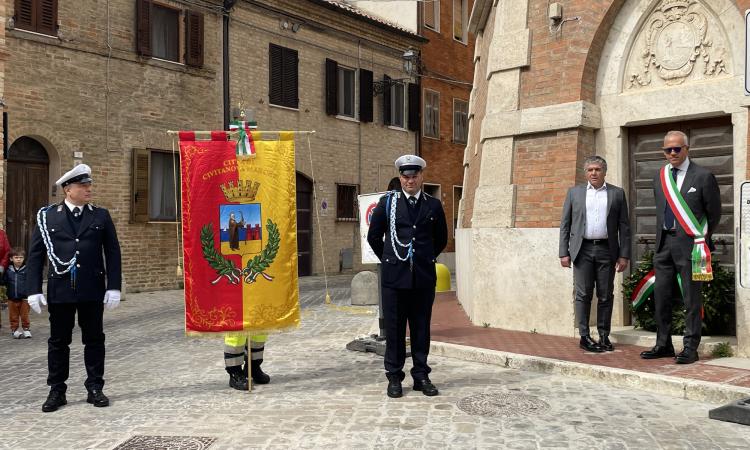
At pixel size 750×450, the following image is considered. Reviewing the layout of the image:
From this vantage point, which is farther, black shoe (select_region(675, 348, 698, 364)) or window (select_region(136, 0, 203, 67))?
window (select_region(136, 0, 203, 67))

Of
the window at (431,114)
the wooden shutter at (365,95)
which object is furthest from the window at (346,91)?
the window at (431,114)

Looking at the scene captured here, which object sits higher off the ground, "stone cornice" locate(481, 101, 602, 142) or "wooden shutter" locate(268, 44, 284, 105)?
"wooden shutter" locate(268, 44, 284, 105)

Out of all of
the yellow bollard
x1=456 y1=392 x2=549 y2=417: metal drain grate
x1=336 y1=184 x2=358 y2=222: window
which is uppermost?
x1=336 y1=184 x2=358 y2=222: window

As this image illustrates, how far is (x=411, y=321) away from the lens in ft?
19.6

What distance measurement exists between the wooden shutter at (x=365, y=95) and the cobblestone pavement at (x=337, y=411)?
48.1ft

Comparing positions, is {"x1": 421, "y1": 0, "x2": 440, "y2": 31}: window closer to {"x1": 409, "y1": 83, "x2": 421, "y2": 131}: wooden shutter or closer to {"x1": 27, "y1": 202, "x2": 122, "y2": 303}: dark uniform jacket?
{"x1": 409, "y1": 83, "x2": 421, "y2": 131}: wooden shutter

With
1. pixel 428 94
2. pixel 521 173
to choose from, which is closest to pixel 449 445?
pixel 521 173

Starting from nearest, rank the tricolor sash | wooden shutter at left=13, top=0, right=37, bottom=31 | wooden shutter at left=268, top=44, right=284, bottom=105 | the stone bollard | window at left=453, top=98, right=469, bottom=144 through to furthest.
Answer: the tricolor sash
the stone bollard
wooden shutter at left=13, top=0, right=37, bottom=31
wooden shutter at left=268, top=44, right=284, bottom=105
window at left=453, top=98, right=469, bottom=144

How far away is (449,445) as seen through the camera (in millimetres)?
4387

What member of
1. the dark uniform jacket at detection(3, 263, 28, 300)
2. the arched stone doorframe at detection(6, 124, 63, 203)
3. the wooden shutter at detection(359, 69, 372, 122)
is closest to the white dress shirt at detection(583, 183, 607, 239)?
the dark uniform jacket at detection(3, 263, 28, 300)

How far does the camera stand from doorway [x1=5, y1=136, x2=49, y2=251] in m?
13.6

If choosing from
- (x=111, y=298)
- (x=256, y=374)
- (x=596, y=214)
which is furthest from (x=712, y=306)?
(x=111, y=298)

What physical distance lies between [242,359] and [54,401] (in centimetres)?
153

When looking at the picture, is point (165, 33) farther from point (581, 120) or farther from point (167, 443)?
point (167, 443)
